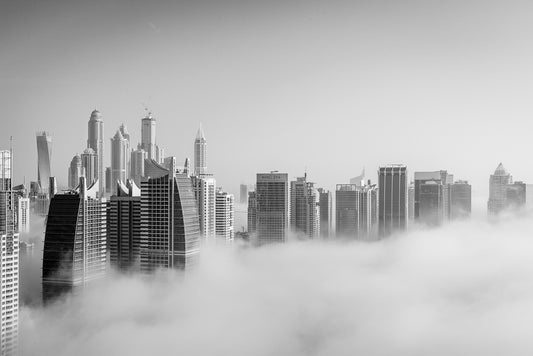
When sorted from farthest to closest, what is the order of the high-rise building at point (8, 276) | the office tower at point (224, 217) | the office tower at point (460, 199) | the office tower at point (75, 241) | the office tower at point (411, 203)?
the office tower at point (411, 203), the office tower at point (224, 217), the office tower at point (460, 199), the office tower at point (75, 241), the high-rise building at point (8, 276)

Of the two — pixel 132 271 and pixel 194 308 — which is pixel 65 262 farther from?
pixel 194 308

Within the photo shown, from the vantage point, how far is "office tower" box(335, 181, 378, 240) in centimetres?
874

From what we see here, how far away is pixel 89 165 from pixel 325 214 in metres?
4.30

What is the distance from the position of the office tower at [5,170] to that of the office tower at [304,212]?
4.91 meters

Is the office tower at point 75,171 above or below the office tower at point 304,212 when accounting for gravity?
above

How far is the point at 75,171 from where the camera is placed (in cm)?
580

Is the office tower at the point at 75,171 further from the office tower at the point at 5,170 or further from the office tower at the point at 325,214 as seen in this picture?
the office tower at the point at 325,214

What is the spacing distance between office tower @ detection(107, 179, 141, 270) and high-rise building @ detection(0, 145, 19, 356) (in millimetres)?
1999

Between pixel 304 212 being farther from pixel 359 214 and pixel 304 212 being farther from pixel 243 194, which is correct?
pixel 243 194

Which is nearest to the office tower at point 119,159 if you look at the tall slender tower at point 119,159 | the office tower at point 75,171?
the tall slender tower at point 119,159

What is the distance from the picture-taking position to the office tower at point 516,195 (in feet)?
21.2

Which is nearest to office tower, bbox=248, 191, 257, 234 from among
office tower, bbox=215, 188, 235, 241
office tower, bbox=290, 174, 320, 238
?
office tower, bbox=215, 188, 235, 241

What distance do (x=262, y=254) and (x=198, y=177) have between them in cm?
136

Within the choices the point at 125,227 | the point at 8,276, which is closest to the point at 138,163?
the point at 125,227
